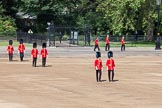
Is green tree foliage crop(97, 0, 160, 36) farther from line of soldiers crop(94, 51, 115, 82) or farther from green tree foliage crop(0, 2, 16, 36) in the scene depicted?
line of soldiers crop(94, 51, 115, 82)

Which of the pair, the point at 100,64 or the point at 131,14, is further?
the point at 131,14

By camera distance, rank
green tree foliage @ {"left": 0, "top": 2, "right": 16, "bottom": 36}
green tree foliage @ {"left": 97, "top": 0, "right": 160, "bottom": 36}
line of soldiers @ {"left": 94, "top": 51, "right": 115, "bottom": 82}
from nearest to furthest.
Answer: line of soldiers @ {"left": 94, "top": 51, "right": 115, "bottom": 82} < green tree foliage @ {"left": 97, "top": 0, "right": 160, "bottom": 36} < green tree foliage @ {"left": 0, "top": 2, "right": 16, "bottom": 36}

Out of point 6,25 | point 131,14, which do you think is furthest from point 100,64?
point 6,25

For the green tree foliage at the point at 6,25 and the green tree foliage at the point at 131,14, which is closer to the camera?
the green tree foliage at the point at 131,14

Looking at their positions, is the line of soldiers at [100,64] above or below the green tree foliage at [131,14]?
below

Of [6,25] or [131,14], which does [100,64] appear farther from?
[6,25]

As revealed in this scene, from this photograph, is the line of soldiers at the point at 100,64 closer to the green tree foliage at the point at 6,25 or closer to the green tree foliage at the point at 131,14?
the green tree foliage at the point at 131,14

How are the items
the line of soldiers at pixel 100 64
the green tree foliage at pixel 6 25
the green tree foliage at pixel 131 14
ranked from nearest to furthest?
1. the line of soldiers at pixel 100 64
2. the green tree foliage at pixel 131 14
3. the green tree foliage at pixel 6 25

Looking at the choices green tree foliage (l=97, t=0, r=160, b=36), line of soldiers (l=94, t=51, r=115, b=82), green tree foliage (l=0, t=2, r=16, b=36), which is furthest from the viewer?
green tree foliage (l=0, t=2, r=16, b=36)

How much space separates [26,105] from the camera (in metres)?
16.8

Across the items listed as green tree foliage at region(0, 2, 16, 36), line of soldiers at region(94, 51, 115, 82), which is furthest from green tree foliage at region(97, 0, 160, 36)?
line of soldiers at region(94, 51, 115, 82)

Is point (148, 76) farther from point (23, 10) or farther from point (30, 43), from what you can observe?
point (23, 10)

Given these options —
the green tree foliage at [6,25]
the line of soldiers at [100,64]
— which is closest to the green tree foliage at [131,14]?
the green tree foliage at [6,25]

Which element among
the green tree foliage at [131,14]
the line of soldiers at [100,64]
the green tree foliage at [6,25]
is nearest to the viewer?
the line of soldiers at [100,64]
